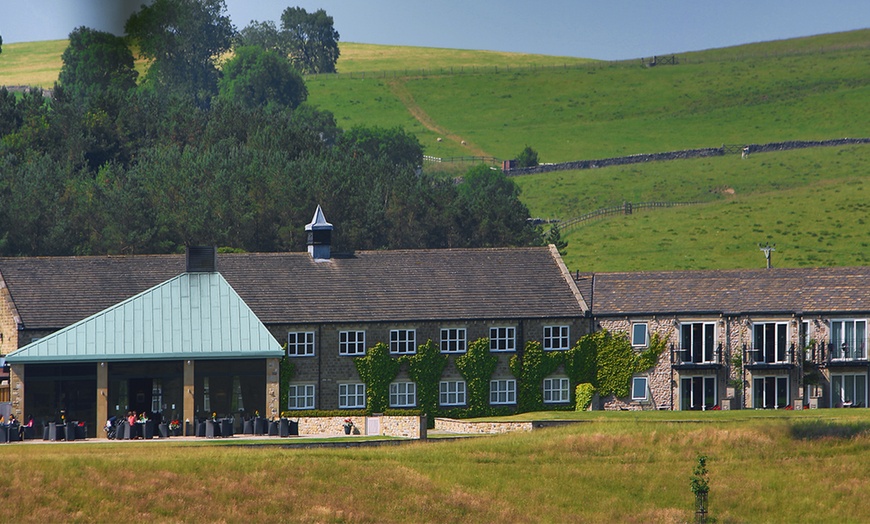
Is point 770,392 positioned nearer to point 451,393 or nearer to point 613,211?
point 451,393

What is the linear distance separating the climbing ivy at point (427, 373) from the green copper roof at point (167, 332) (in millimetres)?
8447

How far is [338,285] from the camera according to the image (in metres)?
83.2

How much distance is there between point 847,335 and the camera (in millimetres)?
82125

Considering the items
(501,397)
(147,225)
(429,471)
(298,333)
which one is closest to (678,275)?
(501,397)

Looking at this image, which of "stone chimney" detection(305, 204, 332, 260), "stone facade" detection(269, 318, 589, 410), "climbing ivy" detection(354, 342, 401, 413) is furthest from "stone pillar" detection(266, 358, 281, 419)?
"stone chimney" detection(305, 204, 332, 260)

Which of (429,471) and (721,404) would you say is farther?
(721,404)

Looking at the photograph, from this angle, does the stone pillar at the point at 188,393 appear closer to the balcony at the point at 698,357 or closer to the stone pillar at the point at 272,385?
the stone pillar at the point at 272,385

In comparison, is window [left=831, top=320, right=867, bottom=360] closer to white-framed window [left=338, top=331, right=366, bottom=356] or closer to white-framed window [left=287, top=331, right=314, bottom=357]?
white-framed window [left=338, top=331, right=366, bottom=356]

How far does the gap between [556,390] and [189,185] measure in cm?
5369

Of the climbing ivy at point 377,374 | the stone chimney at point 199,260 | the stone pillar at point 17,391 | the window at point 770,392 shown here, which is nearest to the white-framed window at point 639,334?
the window at point 770,392

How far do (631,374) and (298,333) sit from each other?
688 inches

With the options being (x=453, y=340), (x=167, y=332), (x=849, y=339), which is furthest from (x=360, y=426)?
(x=849, y=339)

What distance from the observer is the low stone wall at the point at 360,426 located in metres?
69.9

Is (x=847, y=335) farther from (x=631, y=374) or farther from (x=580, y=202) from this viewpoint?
(x=580, y=202)
